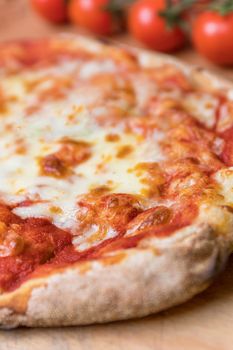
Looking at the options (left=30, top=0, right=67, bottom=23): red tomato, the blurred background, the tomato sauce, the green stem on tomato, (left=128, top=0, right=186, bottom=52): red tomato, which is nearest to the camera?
the tomato sauce

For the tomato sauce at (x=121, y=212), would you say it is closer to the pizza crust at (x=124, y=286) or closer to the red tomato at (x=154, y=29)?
the pizza crust at (x=124, y=286)

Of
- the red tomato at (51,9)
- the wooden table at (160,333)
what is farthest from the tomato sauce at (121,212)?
the red tomato at (51,9)

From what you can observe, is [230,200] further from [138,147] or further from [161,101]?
[161,101]

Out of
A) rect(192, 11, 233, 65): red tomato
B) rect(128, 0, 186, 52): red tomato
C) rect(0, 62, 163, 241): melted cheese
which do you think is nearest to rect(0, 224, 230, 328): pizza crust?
rect(0, 62, 163, 241): melted cheese

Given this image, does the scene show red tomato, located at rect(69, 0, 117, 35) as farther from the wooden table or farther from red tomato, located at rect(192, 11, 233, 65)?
the wooden table

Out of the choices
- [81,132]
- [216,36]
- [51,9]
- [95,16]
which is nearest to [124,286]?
[81,132]

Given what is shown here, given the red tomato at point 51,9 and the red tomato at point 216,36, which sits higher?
the red tomato at point 216,36

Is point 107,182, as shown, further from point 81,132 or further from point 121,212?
Answer: point 81,132
